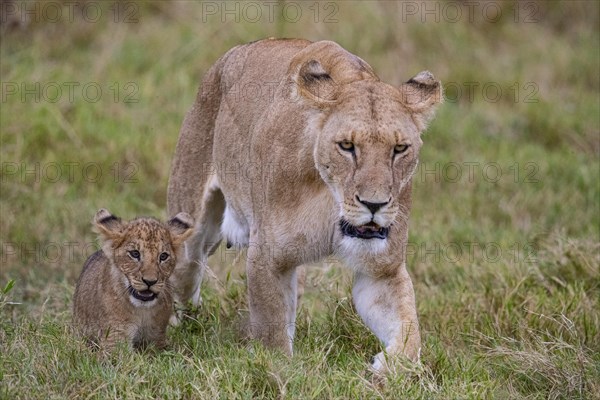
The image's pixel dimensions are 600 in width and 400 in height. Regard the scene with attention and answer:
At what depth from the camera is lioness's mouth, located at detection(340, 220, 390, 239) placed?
494 cm

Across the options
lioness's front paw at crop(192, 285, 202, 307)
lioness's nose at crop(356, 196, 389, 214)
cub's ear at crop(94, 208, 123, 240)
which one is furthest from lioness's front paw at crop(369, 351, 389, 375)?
lioness's front paw at crop(192, 285, 202, 307)

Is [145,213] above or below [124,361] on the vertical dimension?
below

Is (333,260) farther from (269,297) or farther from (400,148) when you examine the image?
(400,148)

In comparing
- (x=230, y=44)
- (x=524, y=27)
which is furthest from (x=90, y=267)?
(x=524, y=27)

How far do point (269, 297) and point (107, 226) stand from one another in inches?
32.9

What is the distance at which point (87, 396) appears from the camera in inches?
187

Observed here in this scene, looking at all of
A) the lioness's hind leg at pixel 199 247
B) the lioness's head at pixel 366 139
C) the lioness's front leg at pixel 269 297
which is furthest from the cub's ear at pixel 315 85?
the lioness's hind leg at pixel 199 247

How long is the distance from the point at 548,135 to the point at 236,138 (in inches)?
196

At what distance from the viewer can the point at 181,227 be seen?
229 inches

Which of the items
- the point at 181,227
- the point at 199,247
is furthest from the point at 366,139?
the point at 199,247

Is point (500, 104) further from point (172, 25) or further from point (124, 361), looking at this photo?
point (124, 361)

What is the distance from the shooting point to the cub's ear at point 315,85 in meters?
5.07

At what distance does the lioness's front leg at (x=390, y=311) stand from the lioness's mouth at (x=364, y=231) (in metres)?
0.36

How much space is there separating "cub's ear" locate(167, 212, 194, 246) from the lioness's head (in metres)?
0.95
